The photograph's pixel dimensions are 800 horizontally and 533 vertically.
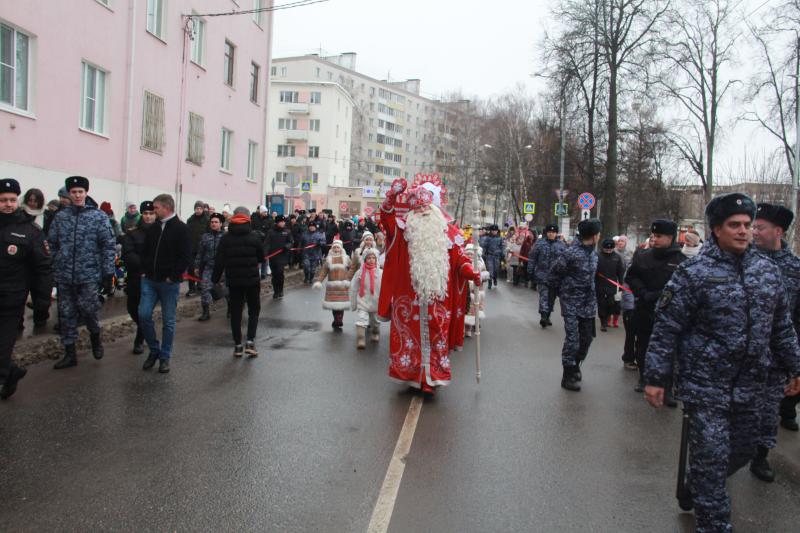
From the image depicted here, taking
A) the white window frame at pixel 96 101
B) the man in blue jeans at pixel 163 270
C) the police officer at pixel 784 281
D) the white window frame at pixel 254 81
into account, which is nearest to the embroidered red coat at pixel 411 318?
the man in blue jeans at pixel 163 270

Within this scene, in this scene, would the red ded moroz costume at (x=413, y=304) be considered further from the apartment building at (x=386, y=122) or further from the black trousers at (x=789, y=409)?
the apartment building at (x=386, y=122)

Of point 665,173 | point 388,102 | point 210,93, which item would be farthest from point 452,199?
point 210,93

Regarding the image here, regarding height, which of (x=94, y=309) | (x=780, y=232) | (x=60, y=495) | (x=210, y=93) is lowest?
(x=60, y=495)

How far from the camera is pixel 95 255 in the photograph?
738cm

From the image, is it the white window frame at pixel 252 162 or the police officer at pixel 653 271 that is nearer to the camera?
the police officer at pixel 653 271

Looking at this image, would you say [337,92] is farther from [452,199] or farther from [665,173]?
[665,173]

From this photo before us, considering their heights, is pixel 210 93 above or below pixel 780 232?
above

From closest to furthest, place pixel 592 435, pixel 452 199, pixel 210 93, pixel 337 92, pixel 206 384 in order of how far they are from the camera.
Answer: pixel 592 435, pixel 206 384, pixel 210 93, pixel 337 92, pixel 452 199

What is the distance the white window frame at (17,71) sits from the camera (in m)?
12.4

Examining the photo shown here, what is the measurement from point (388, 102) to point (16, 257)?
273 ft

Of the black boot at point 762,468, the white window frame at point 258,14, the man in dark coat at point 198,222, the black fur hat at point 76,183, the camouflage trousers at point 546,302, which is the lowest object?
the black boot at point 762,468

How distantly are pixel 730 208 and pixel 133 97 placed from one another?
16123 millimetres

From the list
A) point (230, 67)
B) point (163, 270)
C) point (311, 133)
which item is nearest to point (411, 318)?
point (163, 270)

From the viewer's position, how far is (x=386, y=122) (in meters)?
86.2
